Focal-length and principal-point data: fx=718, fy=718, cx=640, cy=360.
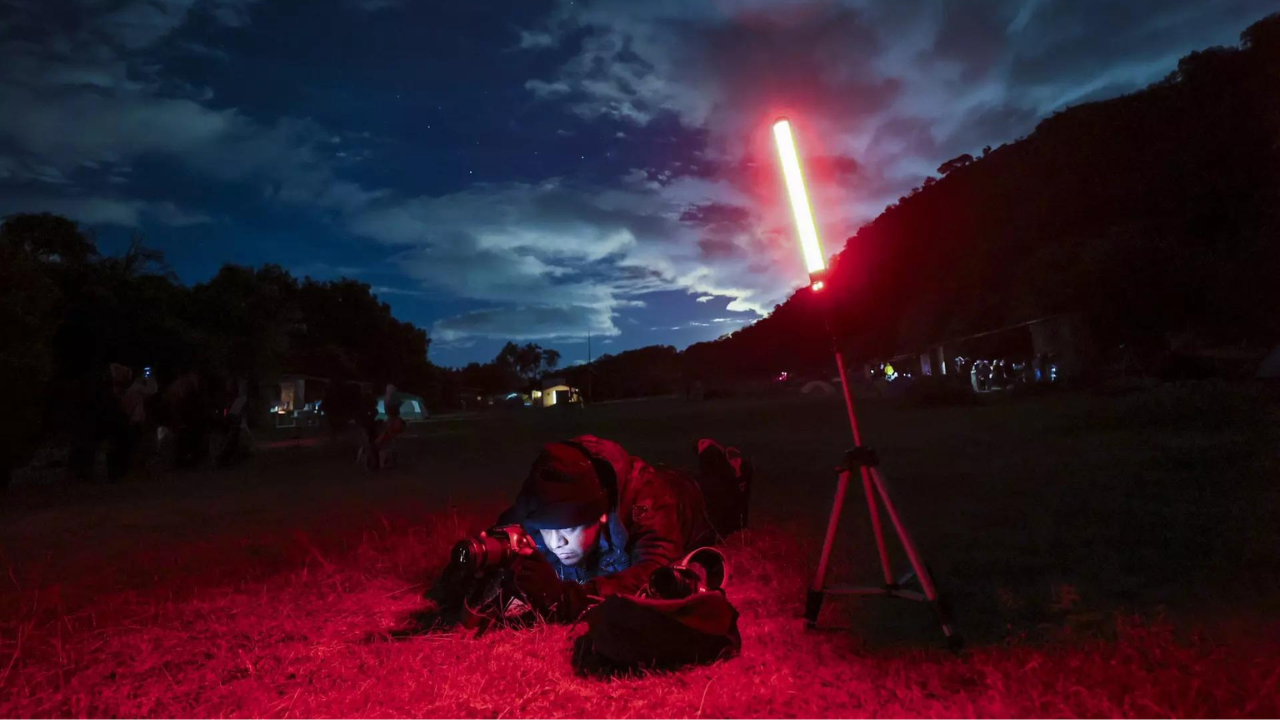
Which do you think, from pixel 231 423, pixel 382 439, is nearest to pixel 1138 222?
pixel 382 439

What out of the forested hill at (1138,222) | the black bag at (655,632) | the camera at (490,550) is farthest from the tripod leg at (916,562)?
the forested hill at (1138,222)

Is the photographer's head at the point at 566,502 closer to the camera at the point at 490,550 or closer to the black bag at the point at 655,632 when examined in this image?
the camera at the point at 490,550

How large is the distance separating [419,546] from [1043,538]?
474 cm

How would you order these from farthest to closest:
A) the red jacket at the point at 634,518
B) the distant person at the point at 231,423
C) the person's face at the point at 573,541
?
the distant person at the point at 231,423 < the person's face at the point at 573,541 < the red jacket at the point at 634,518

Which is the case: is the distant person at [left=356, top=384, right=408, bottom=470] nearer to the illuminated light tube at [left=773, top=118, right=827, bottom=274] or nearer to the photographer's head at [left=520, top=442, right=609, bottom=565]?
the photographer's head at [left=520, top=442, right=609, bottom=565]

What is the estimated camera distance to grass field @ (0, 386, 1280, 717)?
2.88m

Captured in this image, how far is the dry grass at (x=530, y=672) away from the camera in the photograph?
8.85 feet

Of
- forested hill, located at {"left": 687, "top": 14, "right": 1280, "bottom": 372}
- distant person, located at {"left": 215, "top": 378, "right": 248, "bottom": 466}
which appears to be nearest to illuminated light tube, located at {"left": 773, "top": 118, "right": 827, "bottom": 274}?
forested hill, located at {"left": 687, "top": 14, "right": 1280, "bottom": 372}

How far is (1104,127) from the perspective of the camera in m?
32.7

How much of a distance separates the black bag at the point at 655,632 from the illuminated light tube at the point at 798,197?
1728 mm

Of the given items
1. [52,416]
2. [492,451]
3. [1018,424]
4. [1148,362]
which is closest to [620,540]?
[1018,424]

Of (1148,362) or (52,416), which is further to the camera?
(1148,362)

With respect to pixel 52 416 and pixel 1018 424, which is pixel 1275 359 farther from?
pixel 52 416

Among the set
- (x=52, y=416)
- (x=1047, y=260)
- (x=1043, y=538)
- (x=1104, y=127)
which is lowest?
(x=1043, y=538)
